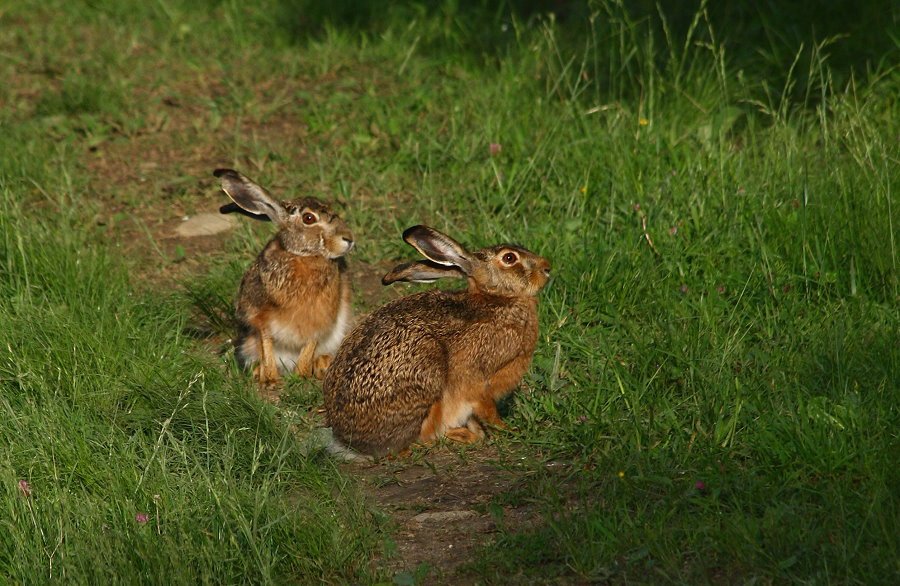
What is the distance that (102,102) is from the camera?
828cm

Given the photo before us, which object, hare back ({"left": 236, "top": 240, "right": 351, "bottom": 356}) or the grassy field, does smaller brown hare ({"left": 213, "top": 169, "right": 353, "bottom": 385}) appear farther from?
the grassy field

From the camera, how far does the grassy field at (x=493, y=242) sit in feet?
12.8

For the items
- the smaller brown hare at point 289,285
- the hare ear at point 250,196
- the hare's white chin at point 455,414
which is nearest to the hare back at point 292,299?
the smaller brown hare at point 289,285

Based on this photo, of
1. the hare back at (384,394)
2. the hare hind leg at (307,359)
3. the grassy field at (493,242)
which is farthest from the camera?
the hare hind leg at (307,359)

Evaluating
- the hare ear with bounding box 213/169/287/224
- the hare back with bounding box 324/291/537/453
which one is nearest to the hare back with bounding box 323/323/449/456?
the hare back with bounding box 324/291/537/453

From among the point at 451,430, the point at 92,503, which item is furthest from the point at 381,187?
the point at 92,503

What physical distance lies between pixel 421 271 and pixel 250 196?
4.01 feet

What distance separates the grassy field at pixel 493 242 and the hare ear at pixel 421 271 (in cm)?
61

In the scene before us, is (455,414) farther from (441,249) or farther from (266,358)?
(266,358)

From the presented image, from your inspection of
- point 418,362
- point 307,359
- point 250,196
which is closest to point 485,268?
point 418,362

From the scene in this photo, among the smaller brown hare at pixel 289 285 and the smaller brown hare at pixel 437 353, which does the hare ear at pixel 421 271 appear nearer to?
the smaller brown hare at pixel 437 353

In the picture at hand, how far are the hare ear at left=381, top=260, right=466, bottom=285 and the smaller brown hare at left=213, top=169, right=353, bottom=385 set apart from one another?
0.84m

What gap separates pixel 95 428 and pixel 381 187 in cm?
298

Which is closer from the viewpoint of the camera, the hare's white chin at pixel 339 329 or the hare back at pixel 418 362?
the hare back at pixel 418 362
